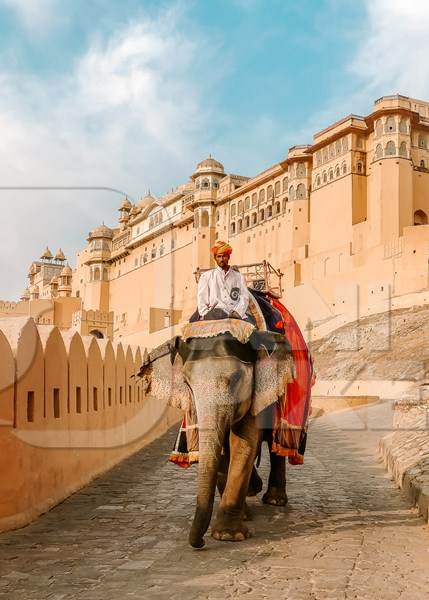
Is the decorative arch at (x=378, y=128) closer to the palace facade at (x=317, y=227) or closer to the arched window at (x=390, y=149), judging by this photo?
the palace facade at (x=317, y=227)

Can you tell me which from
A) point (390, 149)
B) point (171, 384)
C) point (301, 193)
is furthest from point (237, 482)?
point (301, 193)

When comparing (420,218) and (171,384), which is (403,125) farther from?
(171,384)

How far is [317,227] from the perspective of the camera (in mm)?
45531

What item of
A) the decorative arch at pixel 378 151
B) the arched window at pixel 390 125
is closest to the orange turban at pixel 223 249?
the decorative arch at pixel 378 151

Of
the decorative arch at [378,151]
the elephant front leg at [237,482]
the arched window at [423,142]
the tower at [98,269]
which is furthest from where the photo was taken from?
the tower at [98,269]

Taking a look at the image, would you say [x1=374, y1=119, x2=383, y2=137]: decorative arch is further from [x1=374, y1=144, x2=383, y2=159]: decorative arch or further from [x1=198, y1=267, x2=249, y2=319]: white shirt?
[x1=198, y1=267, x2=249, y2=319]: white shirt

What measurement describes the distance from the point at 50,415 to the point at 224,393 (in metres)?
2.56

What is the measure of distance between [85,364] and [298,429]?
3276mm

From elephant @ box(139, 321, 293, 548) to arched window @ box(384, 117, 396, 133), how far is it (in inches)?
1516

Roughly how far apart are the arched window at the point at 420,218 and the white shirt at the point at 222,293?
3871 centimetres

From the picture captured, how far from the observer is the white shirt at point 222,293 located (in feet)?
17.7

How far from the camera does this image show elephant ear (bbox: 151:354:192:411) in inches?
212

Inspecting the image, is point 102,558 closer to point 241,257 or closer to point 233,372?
point 233,372

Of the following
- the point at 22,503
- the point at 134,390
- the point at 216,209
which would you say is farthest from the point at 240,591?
the point at 216,209
